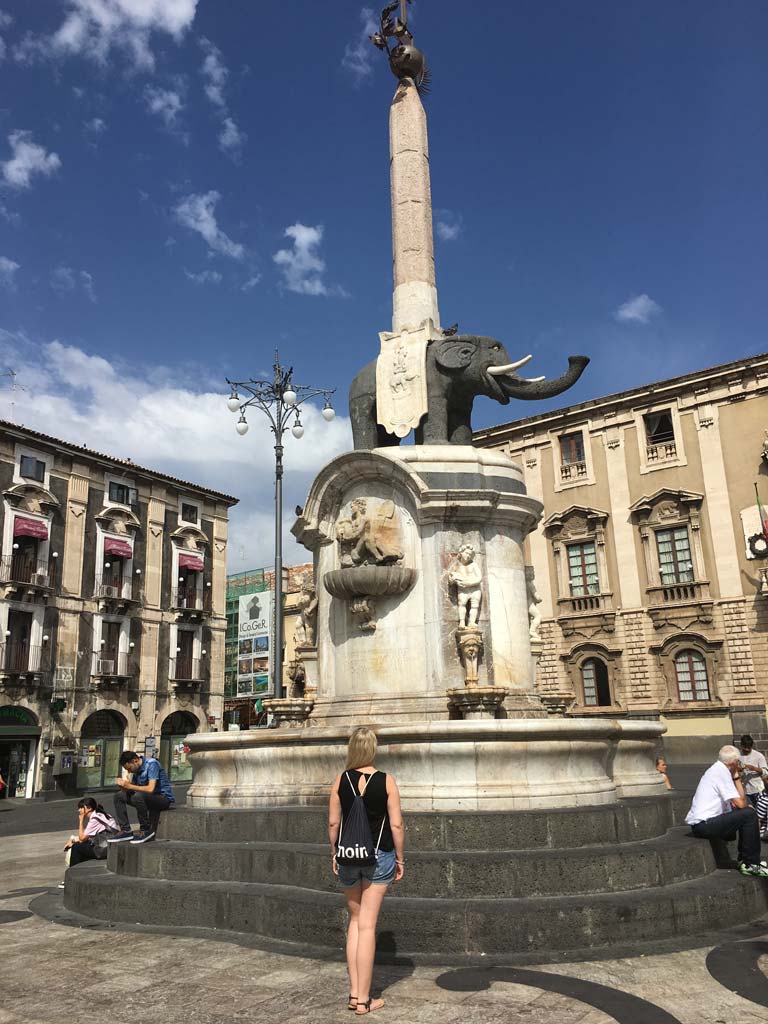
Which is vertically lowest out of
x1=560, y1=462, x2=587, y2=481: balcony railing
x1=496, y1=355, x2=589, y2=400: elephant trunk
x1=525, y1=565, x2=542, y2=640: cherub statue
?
x1=525, y1=565, x2=542, y2=640: cherub statue

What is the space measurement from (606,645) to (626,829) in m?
28.0

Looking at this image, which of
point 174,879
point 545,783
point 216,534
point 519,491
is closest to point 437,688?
point 545,783

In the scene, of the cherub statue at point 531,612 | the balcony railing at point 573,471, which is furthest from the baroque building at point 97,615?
the cherub statue at point 531,612

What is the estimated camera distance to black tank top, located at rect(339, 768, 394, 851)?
5102 mm

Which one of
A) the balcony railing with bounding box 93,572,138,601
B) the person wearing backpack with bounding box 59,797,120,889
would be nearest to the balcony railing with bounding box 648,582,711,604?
the balcony railing with bounding box 93,572,138,601

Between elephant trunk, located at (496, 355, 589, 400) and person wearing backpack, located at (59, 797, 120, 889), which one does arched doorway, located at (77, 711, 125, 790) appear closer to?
person wearing backpack, located at (59, 797, 120, 889)

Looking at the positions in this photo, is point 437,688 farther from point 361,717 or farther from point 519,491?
point 519,491

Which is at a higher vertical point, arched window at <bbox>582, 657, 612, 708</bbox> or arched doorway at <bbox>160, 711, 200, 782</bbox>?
arched window at <bbox>582, 657, 612, 708</bbox>

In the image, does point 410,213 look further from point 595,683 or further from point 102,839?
point 595,683

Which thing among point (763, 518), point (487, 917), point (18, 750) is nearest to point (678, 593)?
point (763, 518)

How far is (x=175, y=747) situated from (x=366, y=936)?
38.0 meters

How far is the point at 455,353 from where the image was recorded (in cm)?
1254

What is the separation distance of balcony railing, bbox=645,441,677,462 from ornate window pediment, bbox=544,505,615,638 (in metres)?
3.20

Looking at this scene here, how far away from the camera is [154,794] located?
9.83 m
